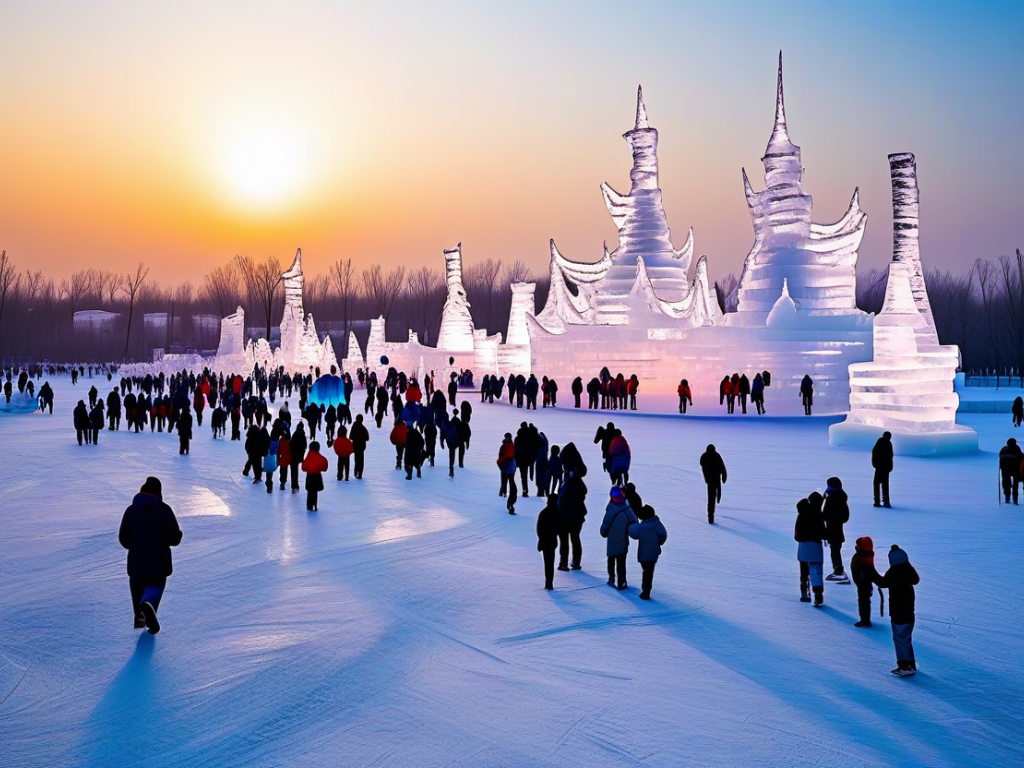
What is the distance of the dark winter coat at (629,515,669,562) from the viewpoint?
8.08 meters

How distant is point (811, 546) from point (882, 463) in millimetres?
4969

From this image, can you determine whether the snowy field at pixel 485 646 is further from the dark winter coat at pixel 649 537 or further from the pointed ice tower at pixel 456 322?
the pointed ice tower at pixel 456 322

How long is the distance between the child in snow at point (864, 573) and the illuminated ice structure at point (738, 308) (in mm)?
21011

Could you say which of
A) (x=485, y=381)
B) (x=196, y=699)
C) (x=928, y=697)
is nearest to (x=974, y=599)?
(x=928, y=697)

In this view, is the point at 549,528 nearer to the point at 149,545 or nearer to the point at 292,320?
the point at 149,545

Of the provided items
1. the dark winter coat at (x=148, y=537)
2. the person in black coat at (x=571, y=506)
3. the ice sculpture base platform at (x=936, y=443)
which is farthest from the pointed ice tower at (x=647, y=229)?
the dark winter coat at (x=148, y=537)

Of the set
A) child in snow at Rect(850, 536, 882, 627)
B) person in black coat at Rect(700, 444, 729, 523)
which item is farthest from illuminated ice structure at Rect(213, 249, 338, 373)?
child in snow at Rect(850, 536, 882, 627)

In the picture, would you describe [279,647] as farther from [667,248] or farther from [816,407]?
[667,248]

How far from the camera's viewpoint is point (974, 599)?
26.5 ft

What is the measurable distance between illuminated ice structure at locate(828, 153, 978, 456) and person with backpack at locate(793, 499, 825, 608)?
38.0 ft

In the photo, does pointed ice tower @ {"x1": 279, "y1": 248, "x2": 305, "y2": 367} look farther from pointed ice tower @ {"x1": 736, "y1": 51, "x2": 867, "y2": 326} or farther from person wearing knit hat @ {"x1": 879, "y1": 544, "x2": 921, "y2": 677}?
person wearing knit hat @ {"x1": 879, "y1": 544, "x2": 921, "y2": 677}

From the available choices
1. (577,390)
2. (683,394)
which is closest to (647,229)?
(577,390)

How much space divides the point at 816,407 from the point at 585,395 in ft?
25.3

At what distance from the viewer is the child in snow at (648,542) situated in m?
8.08
